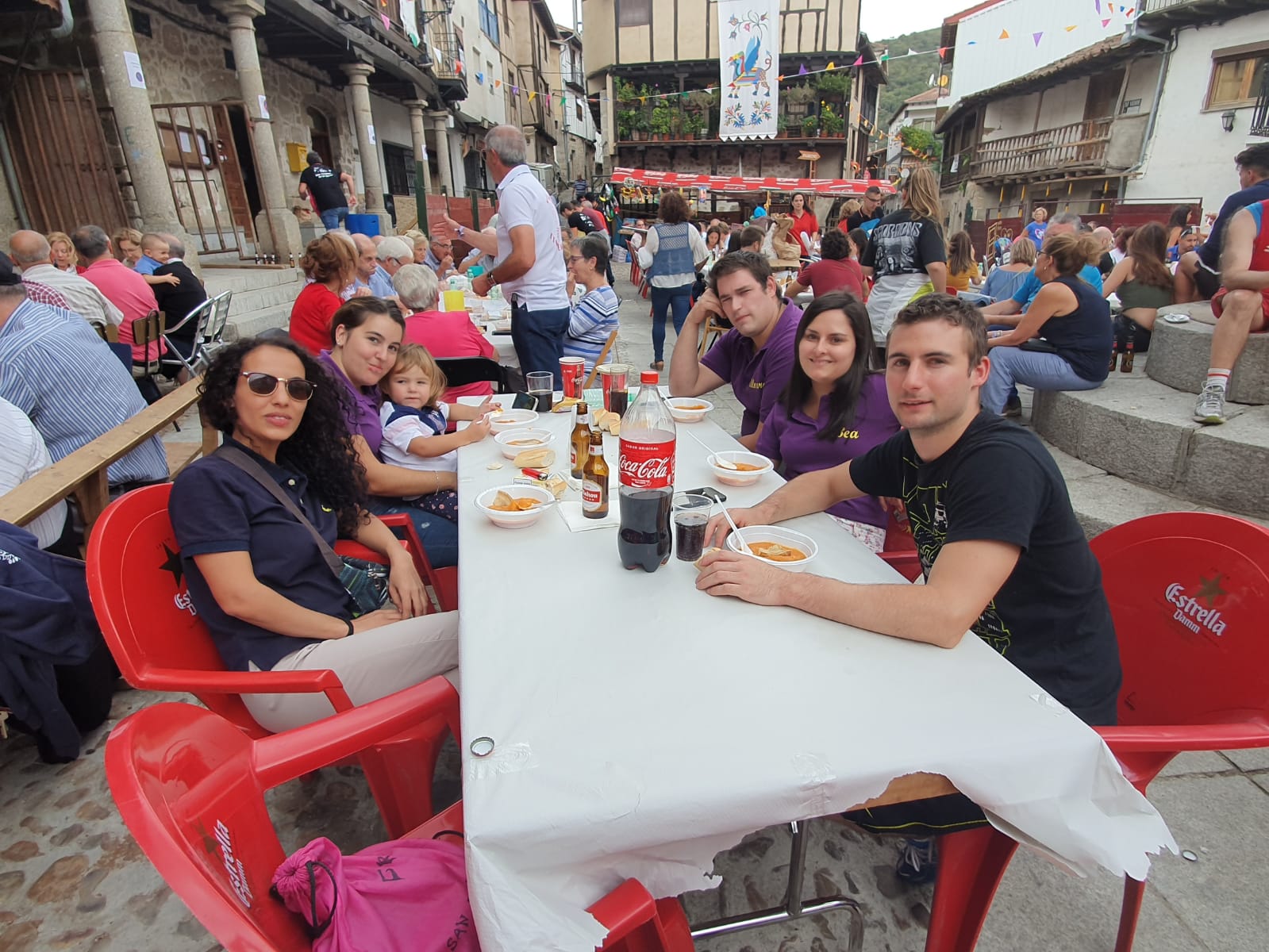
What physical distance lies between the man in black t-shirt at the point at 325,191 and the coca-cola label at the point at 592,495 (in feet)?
29.1

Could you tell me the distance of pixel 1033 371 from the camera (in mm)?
4180

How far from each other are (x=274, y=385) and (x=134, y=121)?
746 centimetres

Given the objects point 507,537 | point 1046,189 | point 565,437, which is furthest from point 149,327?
point 1046,189

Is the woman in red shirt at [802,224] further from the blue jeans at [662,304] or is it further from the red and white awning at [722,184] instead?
the red and white awning at [722,184]

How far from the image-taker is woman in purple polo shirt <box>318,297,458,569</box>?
8.83 ft

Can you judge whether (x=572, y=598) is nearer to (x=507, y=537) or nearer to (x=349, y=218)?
(x=507, y=537)

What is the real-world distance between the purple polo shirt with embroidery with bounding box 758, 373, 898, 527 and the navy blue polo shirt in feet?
5.58

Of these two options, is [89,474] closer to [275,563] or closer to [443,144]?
[275,563]

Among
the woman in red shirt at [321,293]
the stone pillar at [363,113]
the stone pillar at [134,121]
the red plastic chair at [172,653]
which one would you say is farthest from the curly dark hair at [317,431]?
the stone pillar at [363,113]

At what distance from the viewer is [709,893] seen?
70.9 inches

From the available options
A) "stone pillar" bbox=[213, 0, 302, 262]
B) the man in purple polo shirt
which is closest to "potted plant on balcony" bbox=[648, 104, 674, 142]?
"stone pillar" bbox=[213, 0, 302, 262]

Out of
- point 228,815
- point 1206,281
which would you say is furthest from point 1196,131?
point 228,815

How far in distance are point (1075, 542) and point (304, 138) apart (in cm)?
1531

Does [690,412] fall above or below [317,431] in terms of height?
below
